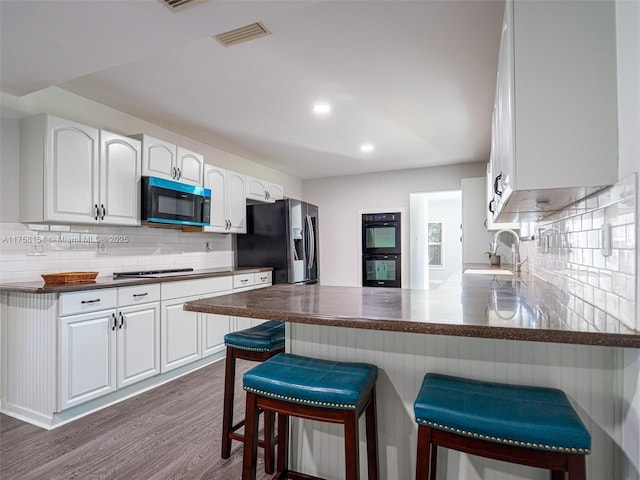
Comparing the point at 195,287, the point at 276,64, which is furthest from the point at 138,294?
the point at 276,64

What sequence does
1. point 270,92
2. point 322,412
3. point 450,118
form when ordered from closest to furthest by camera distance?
point 322,412, point 270,92, point 450,118

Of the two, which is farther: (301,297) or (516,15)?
(301,297)

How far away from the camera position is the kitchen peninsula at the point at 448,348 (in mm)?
1044

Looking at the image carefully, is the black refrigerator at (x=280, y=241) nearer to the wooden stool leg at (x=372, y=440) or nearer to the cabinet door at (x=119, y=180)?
the cabinet door at (x=119, y=180)

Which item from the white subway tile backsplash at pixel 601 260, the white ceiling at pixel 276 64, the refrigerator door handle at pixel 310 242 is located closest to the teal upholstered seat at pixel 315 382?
the white subway tile backsplash at pixel 601 260

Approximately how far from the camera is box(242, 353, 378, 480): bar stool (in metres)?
1.19

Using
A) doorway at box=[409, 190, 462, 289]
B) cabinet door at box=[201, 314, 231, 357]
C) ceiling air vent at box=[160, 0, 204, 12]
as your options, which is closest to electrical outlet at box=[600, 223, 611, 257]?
ceiling air vent at box=[160, 0, 204, 12]

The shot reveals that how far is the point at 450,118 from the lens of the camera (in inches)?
134

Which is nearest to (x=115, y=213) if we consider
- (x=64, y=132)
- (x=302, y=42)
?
(x=64, y=132)

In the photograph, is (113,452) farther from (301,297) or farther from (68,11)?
(68,11)

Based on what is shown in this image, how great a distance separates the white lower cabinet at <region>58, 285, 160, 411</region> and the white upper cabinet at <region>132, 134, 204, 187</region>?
3.61ft

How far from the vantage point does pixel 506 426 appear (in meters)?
0.97

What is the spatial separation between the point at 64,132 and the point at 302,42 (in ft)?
5.99

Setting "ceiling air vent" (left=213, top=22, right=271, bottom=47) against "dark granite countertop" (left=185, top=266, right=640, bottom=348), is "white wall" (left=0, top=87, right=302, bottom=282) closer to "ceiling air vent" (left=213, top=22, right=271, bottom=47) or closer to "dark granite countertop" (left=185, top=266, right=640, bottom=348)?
"ceiling air vent" (left=213, top=22, right=271, bottom=47)
